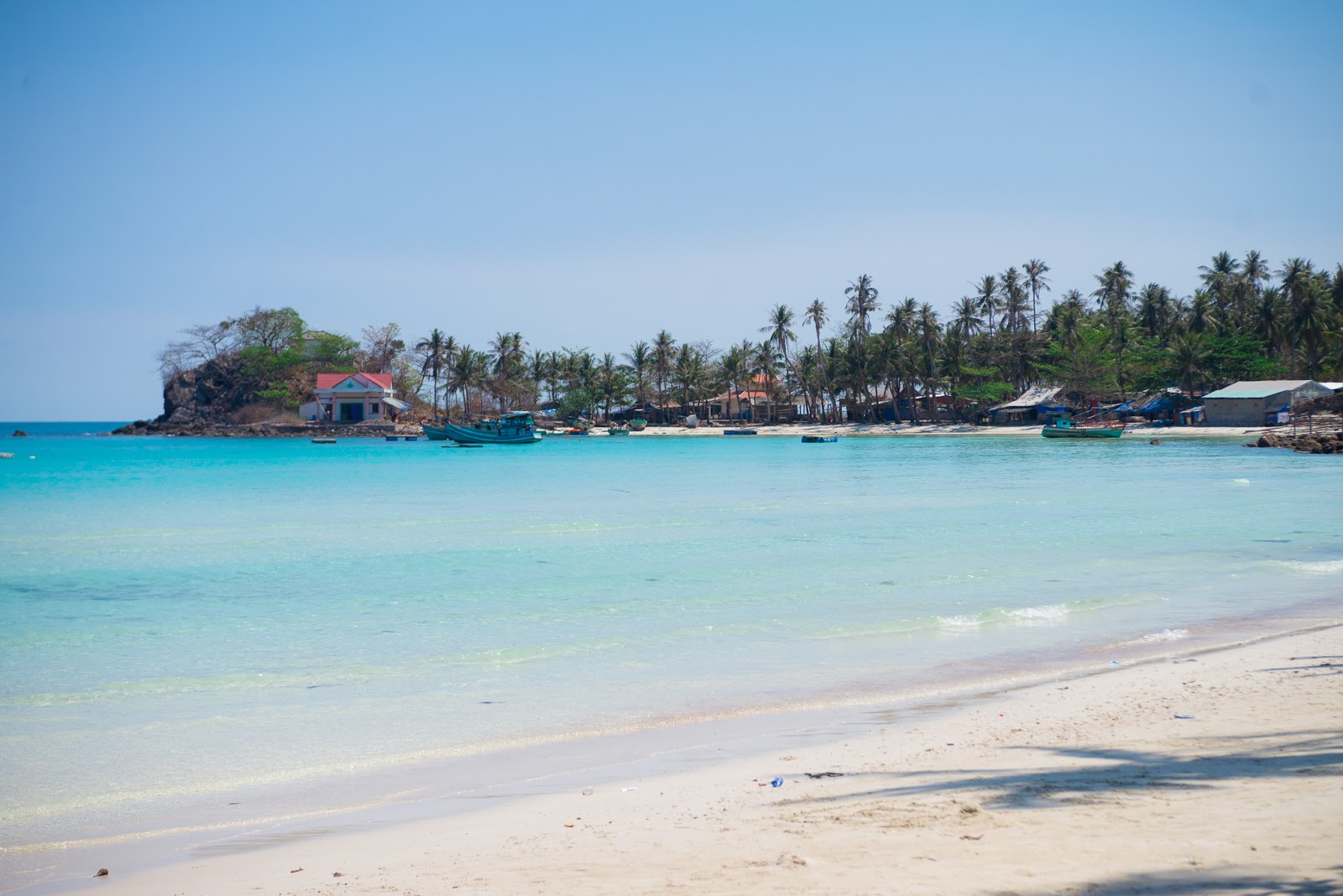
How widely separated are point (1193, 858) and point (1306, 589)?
464 inches

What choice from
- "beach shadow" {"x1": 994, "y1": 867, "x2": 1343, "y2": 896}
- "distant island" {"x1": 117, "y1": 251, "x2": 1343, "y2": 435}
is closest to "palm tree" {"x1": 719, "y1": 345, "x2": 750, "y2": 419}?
"distant island" {"x1": 117, "y1": 251, "x2": 1343, "y2": 435}

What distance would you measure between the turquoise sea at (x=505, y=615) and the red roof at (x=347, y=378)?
72992 mm

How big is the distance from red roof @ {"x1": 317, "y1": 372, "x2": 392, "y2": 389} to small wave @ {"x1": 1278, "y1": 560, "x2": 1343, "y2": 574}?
317 ft

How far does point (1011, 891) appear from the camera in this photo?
3857 millimetres

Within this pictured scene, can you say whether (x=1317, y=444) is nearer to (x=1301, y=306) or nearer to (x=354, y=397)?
(x=1301, y=306)

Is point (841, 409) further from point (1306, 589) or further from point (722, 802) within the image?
point (722, 802)

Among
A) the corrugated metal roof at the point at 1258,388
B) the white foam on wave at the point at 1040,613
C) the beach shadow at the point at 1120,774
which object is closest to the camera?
the beach shadow at the point at 1120,774

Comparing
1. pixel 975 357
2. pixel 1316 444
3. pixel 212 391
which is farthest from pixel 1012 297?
pixel 212 391

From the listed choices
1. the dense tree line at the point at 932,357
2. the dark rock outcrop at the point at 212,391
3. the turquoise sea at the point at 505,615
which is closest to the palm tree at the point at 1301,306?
the dense tree line at the point at 932,357

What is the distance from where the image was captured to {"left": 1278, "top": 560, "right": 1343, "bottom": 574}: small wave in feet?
51.1

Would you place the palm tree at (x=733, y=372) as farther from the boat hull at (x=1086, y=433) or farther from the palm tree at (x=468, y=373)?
the boat hull at (x=1086, y=433)

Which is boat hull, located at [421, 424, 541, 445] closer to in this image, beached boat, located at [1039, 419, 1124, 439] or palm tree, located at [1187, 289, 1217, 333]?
beached boat, located at [1039, 419, 1124, 439]

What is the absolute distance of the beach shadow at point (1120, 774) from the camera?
17.0 ft

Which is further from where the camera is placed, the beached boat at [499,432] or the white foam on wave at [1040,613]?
the beached boat at [499,432]
